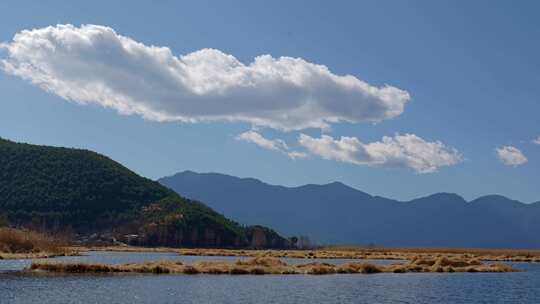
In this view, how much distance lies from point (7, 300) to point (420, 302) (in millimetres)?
37402

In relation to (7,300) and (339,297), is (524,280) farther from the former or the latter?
(7,300)

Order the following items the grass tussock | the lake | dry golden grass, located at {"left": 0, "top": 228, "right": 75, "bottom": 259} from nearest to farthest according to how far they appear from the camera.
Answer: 1. the lake
2. the grass tussock
3. dry golden grass, located at {"left": 0, "top": 228, "right": 75, "bottom": 259}

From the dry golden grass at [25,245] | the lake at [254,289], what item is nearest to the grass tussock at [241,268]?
the lake at [254,289]

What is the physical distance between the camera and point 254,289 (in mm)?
75312

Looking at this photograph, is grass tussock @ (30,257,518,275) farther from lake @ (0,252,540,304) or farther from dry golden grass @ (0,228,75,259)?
dry golden grass @ (0,228,75,259)

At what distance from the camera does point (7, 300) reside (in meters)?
59.5

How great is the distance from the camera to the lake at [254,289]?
64500 millimetres

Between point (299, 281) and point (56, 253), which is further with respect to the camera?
point (56, 253)

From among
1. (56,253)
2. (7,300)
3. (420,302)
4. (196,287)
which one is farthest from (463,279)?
(56,253)

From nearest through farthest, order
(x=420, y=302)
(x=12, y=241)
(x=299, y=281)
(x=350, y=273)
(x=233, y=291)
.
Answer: (x=420, y=302)
(x=233, y=291)
(x=299, y=281)
(x=350, y=273)
(x=12, y=241)

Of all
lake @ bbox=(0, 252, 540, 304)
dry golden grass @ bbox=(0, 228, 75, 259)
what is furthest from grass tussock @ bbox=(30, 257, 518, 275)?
dry golden grass @ bbox=(0, 228, 75, 259)

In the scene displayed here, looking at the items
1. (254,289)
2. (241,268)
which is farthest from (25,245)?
(254,289)

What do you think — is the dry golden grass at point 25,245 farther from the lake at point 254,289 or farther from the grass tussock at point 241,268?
the lake at point 254,289

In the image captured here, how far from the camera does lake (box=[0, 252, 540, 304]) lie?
64500mm
